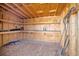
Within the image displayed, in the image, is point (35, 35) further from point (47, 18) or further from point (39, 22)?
point (47, 18)

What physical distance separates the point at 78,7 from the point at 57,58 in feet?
1.98

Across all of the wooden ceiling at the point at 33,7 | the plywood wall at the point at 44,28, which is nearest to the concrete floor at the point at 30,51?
the wooden ceiling at the point at 33,7

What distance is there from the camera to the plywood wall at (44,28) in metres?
4.94

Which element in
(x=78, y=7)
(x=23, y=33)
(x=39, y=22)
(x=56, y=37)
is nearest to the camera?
(x=78, y=7)

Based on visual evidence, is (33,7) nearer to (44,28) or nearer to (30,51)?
(30,51)

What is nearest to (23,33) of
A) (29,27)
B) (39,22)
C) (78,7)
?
(29,27)

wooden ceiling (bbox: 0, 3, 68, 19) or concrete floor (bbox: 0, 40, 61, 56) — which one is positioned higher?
wooden ceiling (bbox: 0, 3, 68, 19)

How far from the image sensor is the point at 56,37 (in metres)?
4.93

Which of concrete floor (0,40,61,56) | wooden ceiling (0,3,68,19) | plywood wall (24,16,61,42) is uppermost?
wooden ceiling (0,3,68,19)

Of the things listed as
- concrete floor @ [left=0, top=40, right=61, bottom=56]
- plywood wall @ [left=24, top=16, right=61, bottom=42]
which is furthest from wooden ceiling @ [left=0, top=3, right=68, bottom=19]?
plywood wall @ [left=24, top=16, right=61, bottom=42]

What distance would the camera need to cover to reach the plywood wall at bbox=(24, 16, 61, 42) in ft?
16.2

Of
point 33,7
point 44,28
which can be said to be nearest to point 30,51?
point 33,7

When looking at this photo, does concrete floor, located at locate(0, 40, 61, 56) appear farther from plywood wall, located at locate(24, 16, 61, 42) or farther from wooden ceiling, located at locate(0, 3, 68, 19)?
plywood wall, located at locate(24, 16, 61, 42)

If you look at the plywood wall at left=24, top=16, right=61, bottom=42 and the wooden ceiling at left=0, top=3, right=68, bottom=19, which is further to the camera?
the plywood wall at left=24, top=16, right=61, bottom=42
